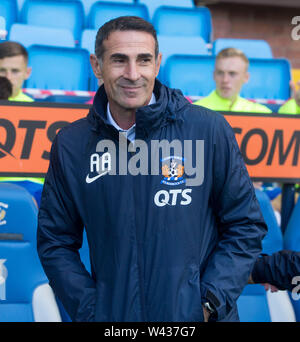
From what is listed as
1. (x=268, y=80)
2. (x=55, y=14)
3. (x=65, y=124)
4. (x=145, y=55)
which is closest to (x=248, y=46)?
(x=268, y=80)

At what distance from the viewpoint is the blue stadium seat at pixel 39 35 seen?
5.23 metres

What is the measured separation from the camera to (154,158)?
4.76 ft

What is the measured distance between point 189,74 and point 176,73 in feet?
0.44

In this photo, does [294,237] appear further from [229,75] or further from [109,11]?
[109,11]

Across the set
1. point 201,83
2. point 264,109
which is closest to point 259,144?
point 264,109

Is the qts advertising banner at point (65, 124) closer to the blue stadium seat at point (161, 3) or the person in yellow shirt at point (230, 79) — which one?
the person in yellow shirt at point (230, 79)

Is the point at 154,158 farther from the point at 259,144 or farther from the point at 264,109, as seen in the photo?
the point at 264,109

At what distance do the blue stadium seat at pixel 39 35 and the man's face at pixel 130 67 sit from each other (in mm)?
4025

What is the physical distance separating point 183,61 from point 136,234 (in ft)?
12.8

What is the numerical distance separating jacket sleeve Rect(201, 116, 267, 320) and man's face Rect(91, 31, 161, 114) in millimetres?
244

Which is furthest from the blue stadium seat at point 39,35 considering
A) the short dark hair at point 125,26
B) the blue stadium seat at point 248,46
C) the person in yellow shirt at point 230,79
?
the short dark hair at point 125,26

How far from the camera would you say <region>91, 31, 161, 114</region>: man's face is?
1.45m

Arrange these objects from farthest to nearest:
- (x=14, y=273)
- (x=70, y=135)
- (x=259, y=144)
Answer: (x=259, y=144), (x=14, y=273), (x=70, y=135)

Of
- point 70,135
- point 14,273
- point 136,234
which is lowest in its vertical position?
point 14,273
